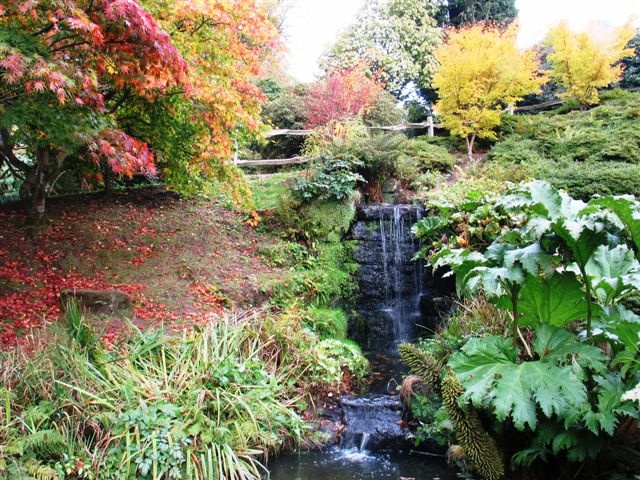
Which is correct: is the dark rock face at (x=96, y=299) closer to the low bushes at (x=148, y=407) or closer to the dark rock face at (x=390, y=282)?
the low bushes at (x=148, y=407)

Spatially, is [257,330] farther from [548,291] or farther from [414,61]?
[414,61]

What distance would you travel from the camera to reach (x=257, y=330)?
5480 millimetres

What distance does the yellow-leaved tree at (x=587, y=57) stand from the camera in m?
13.1

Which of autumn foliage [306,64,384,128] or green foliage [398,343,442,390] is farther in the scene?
autumn foliage [306,64,384,128]

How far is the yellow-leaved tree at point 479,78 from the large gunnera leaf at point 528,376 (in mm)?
9984

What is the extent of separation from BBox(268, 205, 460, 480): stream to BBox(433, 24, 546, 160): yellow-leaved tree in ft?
16.1

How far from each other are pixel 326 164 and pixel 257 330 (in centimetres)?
468

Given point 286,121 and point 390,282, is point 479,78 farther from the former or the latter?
point 390,282

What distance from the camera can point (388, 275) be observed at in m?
8.45

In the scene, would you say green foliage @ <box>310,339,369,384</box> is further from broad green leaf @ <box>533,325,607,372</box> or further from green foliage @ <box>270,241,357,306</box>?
broad green leaf @ <box>533,325,607,372</box>

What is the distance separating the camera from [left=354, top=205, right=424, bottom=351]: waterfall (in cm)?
792

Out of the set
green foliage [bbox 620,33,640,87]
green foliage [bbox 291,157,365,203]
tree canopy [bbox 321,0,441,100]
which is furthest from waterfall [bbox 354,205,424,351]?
green foliage [bbox 620,33,640,87]

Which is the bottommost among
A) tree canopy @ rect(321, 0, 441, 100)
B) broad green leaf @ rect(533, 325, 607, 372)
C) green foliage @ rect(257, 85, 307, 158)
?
broad green leaf @ rect(533, 325, 607, 372)

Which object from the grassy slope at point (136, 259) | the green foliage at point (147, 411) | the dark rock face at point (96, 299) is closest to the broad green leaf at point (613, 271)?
the green foliage at point (147, 411)
